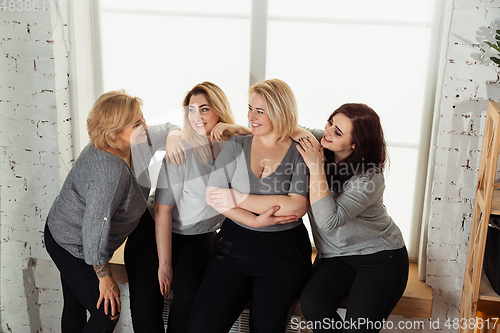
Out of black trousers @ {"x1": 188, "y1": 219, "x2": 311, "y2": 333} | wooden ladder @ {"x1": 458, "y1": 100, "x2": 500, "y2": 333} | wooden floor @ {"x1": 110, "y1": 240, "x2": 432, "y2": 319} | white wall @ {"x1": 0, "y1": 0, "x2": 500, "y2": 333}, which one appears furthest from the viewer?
wooden floor @ {"x1": 110, "y1": 240, "x2": 432, "y2": 319}

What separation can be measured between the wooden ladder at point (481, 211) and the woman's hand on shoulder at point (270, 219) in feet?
2.59

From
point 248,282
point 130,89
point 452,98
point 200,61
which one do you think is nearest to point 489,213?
point 452,98

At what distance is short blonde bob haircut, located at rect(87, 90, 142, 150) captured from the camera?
1.83 meters

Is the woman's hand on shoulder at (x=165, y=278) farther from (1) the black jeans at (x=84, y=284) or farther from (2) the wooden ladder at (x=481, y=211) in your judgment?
(2) the wooden ladder at (x=481, y=211)

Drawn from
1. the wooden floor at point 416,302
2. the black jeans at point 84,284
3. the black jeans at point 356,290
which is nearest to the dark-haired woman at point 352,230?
the black jeans at point 356,290

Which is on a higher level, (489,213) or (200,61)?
(200,61)

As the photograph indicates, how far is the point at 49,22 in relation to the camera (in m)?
2.19

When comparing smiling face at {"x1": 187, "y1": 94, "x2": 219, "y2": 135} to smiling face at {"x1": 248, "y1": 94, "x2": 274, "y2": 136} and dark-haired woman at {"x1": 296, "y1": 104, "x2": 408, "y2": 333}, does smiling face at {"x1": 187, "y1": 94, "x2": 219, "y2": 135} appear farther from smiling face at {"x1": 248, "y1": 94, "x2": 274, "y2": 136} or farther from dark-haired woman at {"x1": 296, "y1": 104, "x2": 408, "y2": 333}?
dark-haired woman at {"x1": 296, "y1": 104, "x2": 408, "y2": 333}

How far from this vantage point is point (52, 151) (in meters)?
2.36

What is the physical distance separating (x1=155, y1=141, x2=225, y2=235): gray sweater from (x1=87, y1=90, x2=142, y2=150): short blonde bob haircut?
0.97 feet

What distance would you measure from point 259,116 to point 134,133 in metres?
0.55

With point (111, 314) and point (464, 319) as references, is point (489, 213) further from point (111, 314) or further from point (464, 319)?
point (111, 314)

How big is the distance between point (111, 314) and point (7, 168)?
1055 mm

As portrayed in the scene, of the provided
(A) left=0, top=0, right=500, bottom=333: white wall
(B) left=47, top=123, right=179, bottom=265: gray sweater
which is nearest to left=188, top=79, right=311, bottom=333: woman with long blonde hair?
(B) left=47, top=123, right=179, bottom=265: gray sweater
